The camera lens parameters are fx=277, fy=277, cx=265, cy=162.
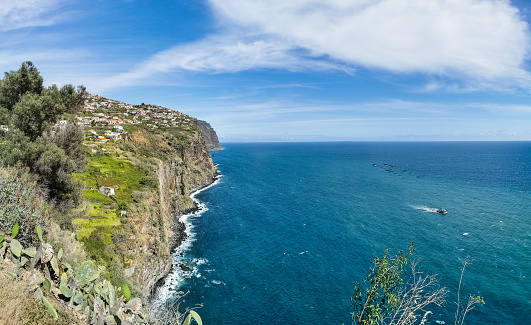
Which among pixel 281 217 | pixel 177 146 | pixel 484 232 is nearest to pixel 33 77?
pixel 281 217

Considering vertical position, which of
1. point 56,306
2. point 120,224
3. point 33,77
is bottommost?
point 120,224

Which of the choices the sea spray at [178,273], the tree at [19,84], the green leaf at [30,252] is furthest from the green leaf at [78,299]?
the tree at [19,84]

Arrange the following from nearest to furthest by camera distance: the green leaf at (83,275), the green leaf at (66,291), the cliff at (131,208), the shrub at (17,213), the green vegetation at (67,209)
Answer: the green leaf at (66,291)
the green vegetation at (67,209)
the green leaf at (83,275)
the shrub at (17,213)
the cliff at (131,208)

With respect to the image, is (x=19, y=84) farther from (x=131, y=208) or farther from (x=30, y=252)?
(x=30, y=252)

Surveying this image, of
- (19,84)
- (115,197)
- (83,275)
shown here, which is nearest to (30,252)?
(83,275)

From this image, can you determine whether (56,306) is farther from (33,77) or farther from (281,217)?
Answer: (281,217)

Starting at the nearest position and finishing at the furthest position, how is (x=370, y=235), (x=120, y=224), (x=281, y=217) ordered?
1. (x=120, y=224)
2. (x=370, y=235)
3. (x=281, y=217)

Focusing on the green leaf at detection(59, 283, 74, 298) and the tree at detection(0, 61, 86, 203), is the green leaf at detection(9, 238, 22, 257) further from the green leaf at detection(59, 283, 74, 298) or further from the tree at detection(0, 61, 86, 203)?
the tree at detection(0, 61, 86, 203)

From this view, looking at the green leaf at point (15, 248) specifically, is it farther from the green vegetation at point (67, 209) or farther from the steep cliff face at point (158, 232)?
the steep cliff face at point (158, 232)
